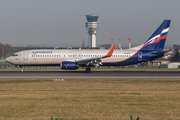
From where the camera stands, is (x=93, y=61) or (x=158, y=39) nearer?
(x=93, y=61)

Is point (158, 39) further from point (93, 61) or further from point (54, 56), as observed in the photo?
point (54, 56)

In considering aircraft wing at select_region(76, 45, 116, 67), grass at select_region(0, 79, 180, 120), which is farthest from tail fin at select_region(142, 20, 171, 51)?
grass at select_region(0, 79, 180, 120)

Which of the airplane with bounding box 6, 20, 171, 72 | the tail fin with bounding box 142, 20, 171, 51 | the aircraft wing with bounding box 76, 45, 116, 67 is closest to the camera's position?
the aircraft wing with bounding box 76, 45, 116, 67

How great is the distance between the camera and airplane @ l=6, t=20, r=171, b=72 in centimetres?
4653

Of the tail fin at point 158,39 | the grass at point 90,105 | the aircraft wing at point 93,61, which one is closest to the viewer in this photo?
the grass at point 90,105

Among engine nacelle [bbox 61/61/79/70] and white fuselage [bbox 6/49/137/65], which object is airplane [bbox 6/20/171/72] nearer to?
white fuselage [bbox 6/49/137/65]

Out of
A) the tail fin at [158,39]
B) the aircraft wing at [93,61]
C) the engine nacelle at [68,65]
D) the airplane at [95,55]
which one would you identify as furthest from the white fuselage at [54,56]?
the tail fin at [158,39]

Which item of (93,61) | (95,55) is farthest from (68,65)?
(95,55)

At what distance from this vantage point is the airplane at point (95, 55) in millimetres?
46531

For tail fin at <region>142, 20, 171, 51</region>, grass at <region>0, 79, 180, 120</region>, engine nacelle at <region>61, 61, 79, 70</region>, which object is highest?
tail fin at <region>142, 20, 171, 51</region>

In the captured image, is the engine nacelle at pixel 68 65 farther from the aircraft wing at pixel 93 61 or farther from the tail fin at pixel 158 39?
the tail fin at pixel 158 39

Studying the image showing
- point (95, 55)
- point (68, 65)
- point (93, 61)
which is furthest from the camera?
point (95, 55)

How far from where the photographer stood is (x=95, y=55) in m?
47.8

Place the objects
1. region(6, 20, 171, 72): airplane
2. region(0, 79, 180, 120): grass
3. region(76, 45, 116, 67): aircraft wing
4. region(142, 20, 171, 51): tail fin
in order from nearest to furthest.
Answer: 1. region(0, 79, 180, 120): grass
2. region(76, 45, 116, 67): aircraft wing
3. region(6, 20, 171, 72): airplane
4. region(142, 20, 171, 51): tail fin
